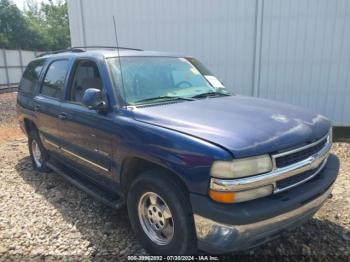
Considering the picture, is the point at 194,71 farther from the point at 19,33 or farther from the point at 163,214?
the point at 19,33

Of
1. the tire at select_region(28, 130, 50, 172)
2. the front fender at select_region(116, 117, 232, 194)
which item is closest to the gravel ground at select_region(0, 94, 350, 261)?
the tire at select_region(28, 130, 50, 172)

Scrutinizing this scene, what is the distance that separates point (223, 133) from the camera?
97.0 inches

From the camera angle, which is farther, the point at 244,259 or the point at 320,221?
the point at 320,221

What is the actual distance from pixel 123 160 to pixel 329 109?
250 inches

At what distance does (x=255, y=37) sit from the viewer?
298 inches

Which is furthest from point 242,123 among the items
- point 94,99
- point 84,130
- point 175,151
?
point 84,130

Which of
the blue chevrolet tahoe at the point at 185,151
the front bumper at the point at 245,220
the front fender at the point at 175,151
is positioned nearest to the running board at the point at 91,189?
the blue chevrolet tahoe at the point at 185,151

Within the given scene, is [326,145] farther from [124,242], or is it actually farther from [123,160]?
[124,242]

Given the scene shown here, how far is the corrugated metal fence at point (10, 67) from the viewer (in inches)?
838

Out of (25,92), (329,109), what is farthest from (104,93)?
(329,109)

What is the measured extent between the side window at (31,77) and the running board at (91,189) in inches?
51.4

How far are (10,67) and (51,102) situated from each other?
67.7 feet

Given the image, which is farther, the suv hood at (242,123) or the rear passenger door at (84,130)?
the rear passenger door at (84,130)

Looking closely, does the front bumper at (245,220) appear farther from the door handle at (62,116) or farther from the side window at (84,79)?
the door handle at (62,116)
